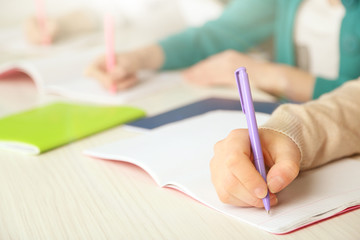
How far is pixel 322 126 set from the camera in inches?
18.3

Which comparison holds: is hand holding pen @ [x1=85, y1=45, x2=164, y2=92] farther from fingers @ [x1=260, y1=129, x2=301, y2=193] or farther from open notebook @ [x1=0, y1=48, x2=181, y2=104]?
fingers @ [x1=260, y1=129, x2=301, y2=193]

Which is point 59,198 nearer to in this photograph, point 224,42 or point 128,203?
point 128,203

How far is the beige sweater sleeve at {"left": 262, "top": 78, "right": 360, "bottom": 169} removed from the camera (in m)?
0.44

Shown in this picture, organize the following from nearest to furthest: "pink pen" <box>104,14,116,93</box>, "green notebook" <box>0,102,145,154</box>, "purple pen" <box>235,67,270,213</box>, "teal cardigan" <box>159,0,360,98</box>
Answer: "purple pen" <box>235,67,270,213</box> < "green notebook" <box>0,102,145,154</box> < "pink pen" <box>104,14,116,93</box> < "teal cardigan" <box>159,0,360,98</box>

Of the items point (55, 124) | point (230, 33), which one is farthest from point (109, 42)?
point (230, 33)

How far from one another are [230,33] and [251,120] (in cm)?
78

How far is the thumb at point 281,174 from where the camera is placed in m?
0.37

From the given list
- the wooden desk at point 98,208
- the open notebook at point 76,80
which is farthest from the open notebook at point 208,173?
the open notebook at point 76,80

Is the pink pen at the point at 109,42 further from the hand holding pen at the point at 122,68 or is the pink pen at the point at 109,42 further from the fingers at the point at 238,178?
the fingers at the point at 238,178

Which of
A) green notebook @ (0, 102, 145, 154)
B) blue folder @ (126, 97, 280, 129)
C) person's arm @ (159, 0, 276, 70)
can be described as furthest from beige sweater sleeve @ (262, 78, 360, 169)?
person's arm @ (159, 0, 276, 70)

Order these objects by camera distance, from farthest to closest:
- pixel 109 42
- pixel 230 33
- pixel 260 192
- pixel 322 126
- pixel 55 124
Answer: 1. pixel 230 33
2. pixel 109 42
3. pixel 55 124
4. pixel 322 126
5. pixel 260 192

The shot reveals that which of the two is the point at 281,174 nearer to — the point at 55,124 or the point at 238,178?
the point at 238,178

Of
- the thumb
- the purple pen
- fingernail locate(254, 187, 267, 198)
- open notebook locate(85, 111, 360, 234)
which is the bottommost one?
open notebook locate(85, 111, 360, 234)

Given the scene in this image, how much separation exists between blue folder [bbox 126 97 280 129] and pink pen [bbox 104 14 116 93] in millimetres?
189
